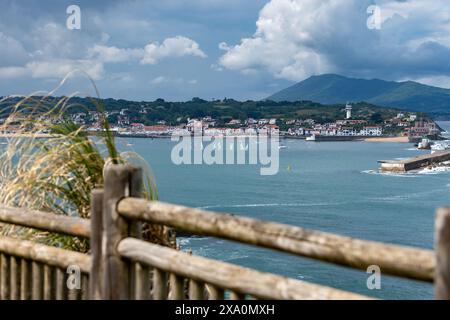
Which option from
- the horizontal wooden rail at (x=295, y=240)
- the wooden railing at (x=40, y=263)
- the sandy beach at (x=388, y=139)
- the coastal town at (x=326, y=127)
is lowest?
the sandy beach at (x=388, y=139)

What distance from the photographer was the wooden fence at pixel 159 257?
1818 mm

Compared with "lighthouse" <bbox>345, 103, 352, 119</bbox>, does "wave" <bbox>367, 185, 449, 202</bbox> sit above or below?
below

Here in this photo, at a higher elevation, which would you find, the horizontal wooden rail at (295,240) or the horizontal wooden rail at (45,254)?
the horizontal wooden rail at (295,240)

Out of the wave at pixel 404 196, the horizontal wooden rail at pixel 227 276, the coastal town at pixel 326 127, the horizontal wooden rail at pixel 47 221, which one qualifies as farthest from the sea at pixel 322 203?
the coastal town at pixel 326 127

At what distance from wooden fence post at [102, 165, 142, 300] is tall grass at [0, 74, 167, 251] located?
2.92ft

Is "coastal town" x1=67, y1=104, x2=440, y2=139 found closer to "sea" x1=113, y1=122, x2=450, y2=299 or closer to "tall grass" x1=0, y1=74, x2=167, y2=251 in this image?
"sea" x1=113, y1=122, x2=450, y2=299

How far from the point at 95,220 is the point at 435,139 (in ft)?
435

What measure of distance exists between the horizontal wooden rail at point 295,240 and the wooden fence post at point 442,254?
4 centimetres

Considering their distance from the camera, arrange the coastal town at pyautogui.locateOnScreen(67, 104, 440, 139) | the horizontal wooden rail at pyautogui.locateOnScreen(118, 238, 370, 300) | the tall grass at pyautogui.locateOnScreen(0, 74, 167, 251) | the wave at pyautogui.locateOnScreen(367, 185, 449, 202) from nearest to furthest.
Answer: the horizontal wooden rail at pyautogui.locateOnScreen(118, 238, 370, 300) → the tall grass at pyautogui.locateOnScreen(0, 74, 167, 251) → the wave at pyautogui.locateOnScreen(367, 185, 449, 202) → the coastal town at pyautogui.locateOnScreen(67, 104, 440, 139)

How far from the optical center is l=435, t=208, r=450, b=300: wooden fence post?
1.58m

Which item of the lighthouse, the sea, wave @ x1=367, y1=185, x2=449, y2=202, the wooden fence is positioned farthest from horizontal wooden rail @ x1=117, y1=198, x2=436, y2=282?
the lighthouse

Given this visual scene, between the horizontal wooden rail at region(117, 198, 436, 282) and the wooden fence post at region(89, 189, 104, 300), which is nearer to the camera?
the horizontal wooden rail at region(117, 198, 436, 282)

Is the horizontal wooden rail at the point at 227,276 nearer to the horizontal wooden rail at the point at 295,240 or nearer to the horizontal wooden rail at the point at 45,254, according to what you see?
the horizontal wooden rail at the point at 295,240
